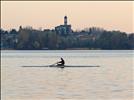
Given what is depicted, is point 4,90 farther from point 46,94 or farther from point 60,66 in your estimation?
point 60,66

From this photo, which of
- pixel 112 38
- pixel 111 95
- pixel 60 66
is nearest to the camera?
pixel 111 95

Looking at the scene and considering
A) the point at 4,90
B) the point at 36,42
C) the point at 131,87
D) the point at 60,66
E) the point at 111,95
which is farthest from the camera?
the point at 36,42

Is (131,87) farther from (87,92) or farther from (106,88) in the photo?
(87,92)

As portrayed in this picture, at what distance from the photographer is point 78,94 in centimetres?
2906

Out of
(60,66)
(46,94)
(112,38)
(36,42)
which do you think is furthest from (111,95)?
(36,42)

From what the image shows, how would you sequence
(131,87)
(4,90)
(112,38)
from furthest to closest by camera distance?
1. (112,38)
2. (131,87)
3. (4,90)

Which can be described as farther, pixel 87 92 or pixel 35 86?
pixel 35 86

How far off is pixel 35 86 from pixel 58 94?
5.56m

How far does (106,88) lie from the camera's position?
3253cm

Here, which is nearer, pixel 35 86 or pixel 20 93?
pixel 20 93

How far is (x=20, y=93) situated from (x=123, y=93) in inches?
228

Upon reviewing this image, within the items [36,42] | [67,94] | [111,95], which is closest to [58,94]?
[67,94]

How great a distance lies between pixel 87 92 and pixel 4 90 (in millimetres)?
4948

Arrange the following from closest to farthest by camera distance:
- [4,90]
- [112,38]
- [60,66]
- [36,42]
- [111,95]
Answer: [111,95] < [4,90] < [60,66] < [112,38] < [36,42]
